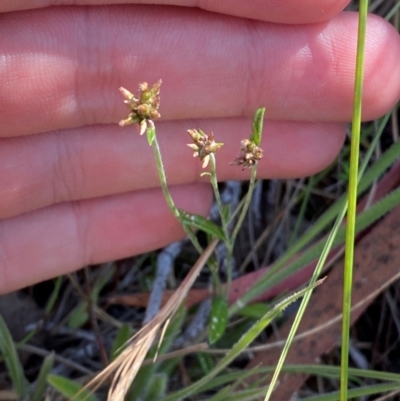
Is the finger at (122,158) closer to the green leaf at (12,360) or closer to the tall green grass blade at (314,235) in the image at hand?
the tall green grass blade at (314,235)

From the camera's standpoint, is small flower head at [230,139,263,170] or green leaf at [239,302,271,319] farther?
green leaf at [239,302,271,319]

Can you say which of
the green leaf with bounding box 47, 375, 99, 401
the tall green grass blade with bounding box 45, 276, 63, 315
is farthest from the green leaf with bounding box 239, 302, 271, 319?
the tall green grass blade with bounding box 45, 276, 63, 315

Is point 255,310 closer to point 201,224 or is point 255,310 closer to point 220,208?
point 201,224

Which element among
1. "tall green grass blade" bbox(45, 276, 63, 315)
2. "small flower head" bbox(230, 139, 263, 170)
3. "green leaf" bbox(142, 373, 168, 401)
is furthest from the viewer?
"tall green grass blade" bbox(45, 276, 63, 315)

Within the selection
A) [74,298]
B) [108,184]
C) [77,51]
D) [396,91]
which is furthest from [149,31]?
[74,298]

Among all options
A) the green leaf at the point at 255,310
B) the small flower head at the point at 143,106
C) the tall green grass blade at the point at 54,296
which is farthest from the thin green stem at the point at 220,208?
the tall green grass blade at the point at 54,296

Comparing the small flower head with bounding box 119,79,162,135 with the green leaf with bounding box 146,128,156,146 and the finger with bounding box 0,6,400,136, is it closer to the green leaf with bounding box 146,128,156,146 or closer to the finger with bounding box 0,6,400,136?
the green leaf with bounding box 146,128,156,146

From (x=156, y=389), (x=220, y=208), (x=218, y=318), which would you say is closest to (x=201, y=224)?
(x=220, y=208)

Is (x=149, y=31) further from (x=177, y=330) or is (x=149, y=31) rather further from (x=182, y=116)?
(x=177, y=330)
